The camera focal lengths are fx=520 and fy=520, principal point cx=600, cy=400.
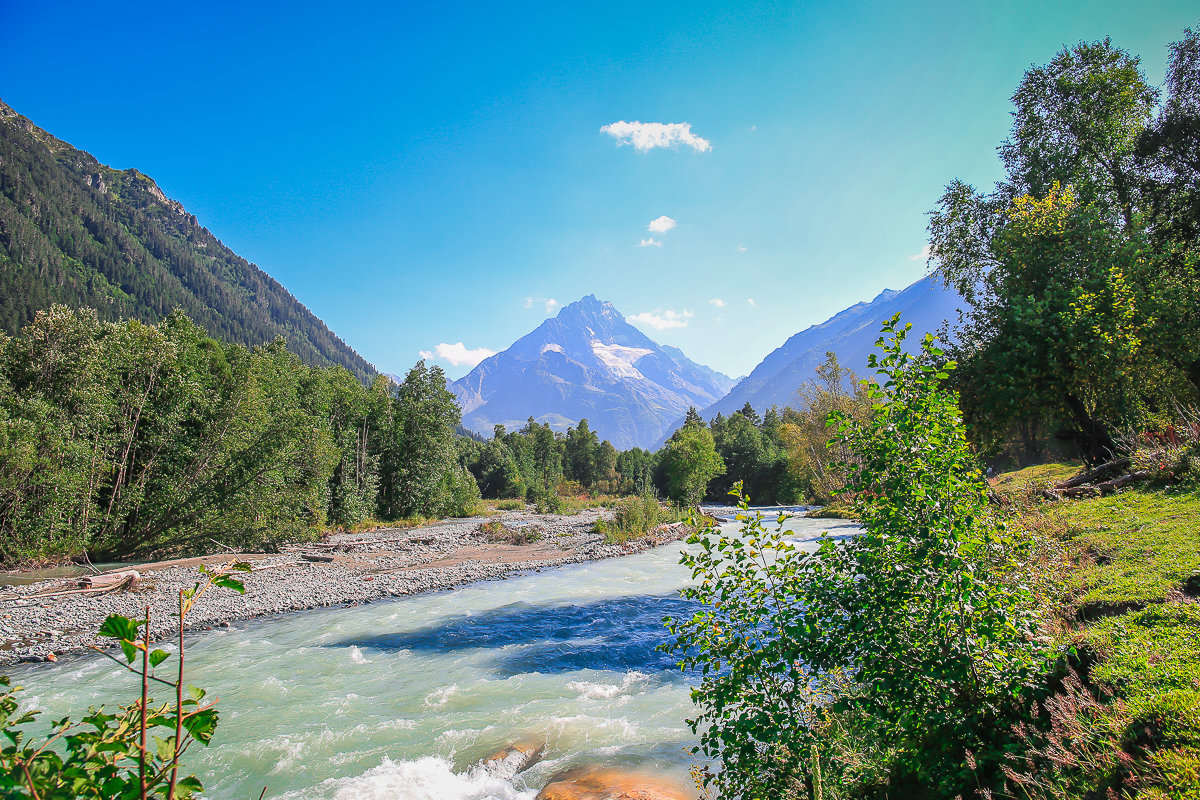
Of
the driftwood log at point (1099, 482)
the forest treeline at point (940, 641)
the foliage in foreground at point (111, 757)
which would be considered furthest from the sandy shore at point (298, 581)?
the driftwood log at point (1099, 482)

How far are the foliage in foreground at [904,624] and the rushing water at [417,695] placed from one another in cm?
410

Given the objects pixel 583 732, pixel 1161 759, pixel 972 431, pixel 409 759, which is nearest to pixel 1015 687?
pixel 1161 759

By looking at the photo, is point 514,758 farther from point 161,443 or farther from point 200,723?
point 161,443

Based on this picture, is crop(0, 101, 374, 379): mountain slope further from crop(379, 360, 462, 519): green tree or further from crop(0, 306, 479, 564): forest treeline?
crop(0, 306, 479, 564): forest treeline

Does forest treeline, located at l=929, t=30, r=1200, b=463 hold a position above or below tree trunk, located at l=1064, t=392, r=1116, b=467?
above

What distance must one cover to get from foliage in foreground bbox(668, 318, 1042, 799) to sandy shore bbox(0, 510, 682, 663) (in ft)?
19.0

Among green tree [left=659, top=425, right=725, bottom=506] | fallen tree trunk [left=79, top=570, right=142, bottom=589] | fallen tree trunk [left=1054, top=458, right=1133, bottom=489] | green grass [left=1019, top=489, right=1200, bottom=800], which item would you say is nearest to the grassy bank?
green grass [left=1019, top=489, right=1200, bottom=800]

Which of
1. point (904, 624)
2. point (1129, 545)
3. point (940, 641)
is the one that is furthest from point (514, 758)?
point (1129, 545)

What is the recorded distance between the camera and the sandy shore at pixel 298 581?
44.1ft

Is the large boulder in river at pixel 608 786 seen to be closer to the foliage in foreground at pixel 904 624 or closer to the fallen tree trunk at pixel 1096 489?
the foliage in foreground at pixel 904 624

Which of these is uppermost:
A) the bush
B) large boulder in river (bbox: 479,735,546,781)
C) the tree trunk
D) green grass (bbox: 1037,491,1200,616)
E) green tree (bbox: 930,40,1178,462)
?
green tree (bbox: 930,40,1178,462)

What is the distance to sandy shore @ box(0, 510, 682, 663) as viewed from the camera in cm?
1345

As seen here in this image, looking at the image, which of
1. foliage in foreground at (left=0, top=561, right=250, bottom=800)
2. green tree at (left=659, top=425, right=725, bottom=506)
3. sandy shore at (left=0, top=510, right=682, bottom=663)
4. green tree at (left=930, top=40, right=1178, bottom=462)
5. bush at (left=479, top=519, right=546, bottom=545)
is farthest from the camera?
green tree at (left=659, top=425, right=725, bottom=506)

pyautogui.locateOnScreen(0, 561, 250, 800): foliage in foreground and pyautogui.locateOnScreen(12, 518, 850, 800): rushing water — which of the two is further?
pyautogui.locateOnScreen(12, 518, 850, 800): rushing water
